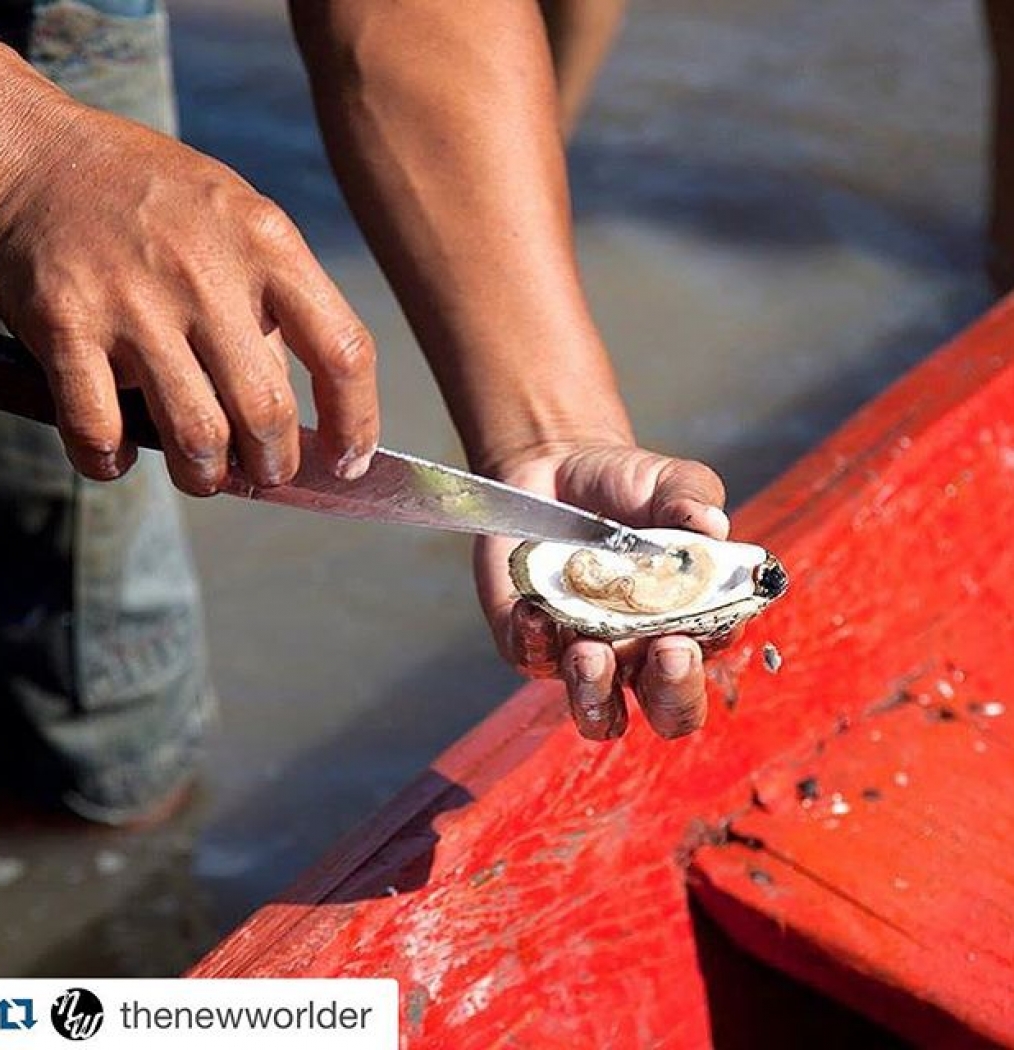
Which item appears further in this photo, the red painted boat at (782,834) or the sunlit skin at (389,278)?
the red painted boat at (782,834)

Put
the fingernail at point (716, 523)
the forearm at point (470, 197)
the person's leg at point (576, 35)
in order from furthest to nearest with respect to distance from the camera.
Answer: the person's leg at point (576, 35) < the forearm at point (470, 197) < the fingernail at point (716, 523)

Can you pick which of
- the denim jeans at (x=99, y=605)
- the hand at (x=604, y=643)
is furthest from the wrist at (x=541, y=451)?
the denim jeans at (x=99, y=605)

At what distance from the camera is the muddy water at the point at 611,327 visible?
9.41ft

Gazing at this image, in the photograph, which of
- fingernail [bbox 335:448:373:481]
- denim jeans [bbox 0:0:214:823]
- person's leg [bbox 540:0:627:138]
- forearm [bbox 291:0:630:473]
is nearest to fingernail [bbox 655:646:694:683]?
fingernail [bbox 335:448:373:481]

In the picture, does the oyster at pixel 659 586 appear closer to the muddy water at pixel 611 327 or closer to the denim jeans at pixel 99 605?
the denim jeans at pixel 99 605

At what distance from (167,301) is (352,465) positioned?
21 centimetres

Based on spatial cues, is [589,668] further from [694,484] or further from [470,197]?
[470,197]

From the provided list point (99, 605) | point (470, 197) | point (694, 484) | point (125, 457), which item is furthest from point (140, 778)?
point (125, 457)

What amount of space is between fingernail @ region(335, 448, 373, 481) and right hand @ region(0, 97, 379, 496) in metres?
0.08

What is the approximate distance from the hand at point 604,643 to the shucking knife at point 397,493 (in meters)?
0.07

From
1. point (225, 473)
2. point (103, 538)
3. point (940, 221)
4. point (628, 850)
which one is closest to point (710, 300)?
point (940, 221)
